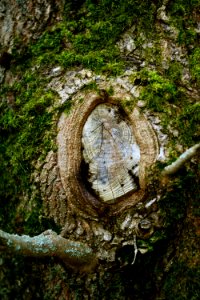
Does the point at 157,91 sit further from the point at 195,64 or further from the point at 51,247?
the point at 51,247

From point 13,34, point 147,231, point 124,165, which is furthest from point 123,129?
point 13,34

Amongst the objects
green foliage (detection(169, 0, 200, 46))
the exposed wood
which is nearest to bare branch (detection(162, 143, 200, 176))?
the exposed wood

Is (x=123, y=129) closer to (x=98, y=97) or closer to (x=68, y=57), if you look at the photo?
(x=98, y=97)

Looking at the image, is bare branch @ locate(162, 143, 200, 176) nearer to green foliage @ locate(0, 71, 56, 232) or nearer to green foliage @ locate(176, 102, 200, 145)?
green foliage @ locate(176, 102, 200, 145)

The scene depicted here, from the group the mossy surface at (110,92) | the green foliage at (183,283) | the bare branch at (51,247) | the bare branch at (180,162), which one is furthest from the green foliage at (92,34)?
the green foliage at (183,283)

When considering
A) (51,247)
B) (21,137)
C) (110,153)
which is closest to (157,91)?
(110,153)

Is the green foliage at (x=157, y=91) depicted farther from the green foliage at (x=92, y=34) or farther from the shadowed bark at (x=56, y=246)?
the shadowed bark at (x=56, y=246)
